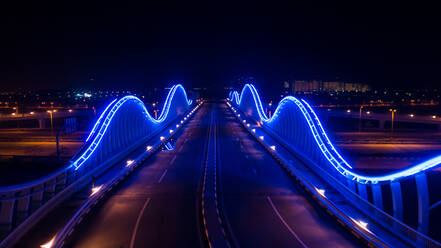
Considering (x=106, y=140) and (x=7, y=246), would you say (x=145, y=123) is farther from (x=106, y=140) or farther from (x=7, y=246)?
(x=7, y=246)

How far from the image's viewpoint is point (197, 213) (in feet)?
44.6

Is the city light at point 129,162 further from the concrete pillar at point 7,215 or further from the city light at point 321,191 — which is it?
the city light at point 321,191

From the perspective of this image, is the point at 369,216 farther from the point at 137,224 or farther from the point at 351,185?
the point at 137,224

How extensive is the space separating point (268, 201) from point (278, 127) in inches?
756

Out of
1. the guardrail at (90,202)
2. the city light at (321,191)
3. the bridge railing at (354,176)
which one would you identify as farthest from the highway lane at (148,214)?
the bridge railing at (354,176)

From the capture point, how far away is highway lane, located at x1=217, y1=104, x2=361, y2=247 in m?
11.2

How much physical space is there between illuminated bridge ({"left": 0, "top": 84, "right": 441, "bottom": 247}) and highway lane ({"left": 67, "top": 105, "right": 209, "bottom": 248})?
0.13 ft

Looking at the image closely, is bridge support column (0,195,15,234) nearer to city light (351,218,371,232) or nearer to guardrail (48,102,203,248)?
guardrail (48,102,203,248)

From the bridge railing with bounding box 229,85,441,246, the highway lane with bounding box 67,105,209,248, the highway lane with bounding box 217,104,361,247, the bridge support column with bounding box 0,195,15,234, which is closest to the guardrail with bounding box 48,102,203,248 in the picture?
the highway lane with bounding box 67,105,209,248

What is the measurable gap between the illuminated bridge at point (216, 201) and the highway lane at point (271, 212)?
43 millimetres

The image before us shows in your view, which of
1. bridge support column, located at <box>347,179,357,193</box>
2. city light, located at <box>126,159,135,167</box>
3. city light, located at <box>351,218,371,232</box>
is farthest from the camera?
city light, located at <box>126,159,135,167</box>

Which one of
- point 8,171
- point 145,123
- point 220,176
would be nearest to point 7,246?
point 220,176

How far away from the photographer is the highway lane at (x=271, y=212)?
11.2m

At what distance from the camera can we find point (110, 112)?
22.0 m
